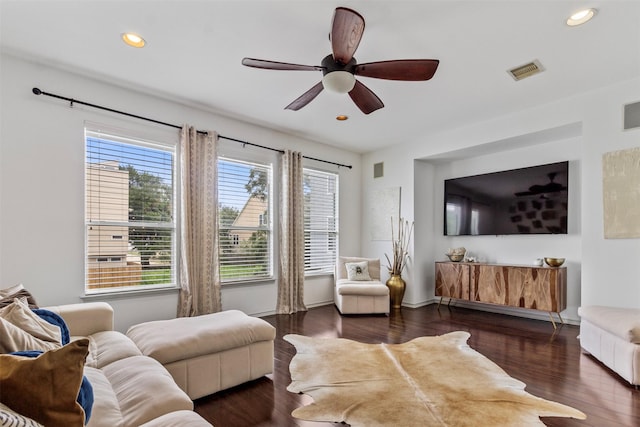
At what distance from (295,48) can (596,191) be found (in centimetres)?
346

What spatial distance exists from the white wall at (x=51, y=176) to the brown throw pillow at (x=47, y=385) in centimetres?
259

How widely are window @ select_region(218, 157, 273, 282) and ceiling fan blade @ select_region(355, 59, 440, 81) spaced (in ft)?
8.46

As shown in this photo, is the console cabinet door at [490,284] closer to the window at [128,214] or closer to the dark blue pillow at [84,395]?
the window at [128,214]

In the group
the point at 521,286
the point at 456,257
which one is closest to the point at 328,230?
the point at 456,257

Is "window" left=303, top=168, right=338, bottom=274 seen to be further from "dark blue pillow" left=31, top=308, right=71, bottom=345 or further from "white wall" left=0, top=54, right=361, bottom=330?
"dark blue pillow" left=31, top=308, right=71, bottom=345

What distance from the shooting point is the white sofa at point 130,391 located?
52.3 inches

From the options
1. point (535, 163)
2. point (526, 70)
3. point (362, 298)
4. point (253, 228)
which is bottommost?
point (362, 298)

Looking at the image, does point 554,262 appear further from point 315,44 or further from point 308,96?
point 315,44

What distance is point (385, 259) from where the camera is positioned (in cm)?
578

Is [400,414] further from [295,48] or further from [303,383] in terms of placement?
[295,48]

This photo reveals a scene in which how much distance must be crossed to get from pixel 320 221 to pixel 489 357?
3250 mm

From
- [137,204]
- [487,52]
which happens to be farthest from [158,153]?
[487,52]

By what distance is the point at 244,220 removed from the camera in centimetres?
461

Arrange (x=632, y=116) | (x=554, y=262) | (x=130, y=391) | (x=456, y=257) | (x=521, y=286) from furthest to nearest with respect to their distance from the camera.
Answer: (x=456, y=257)
(x=521, y=286)
(x=554, y=262)
(x=632, y=116)
(x=130, y=391)
